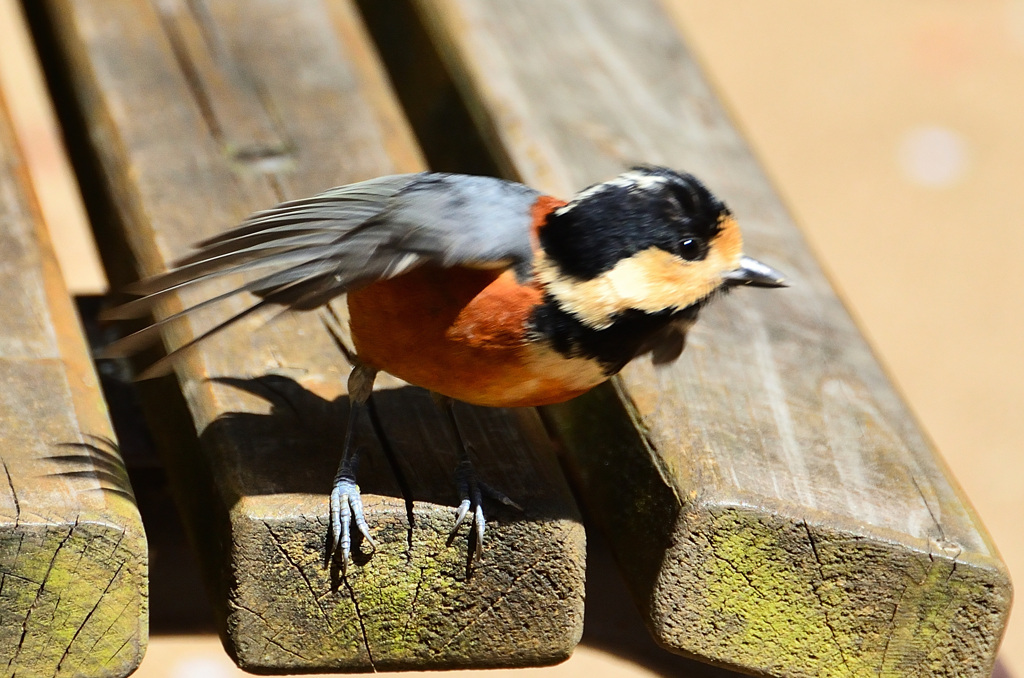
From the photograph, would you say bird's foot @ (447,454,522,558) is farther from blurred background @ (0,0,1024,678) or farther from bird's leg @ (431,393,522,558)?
blurred background @ (0,0,1024,678)

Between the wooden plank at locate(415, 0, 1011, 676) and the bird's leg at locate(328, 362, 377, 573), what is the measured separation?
1.38 ft

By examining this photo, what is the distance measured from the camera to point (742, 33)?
778 centimetres

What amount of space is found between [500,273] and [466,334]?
4.3 inches

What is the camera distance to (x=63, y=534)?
1.69m

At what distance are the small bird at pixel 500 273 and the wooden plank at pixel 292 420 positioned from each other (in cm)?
8

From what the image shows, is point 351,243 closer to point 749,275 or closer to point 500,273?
point 500,273

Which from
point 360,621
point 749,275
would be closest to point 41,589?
point 360,621

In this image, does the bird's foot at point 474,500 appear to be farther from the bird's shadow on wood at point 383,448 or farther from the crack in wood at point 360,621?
the crack in wood at point 360,621

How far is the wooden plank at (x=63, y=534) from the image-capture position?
1692 millimetres

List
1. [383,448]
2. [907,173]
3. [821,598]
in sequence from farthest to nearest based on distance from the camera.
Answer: [907,173] < [383,448] < [821,598]

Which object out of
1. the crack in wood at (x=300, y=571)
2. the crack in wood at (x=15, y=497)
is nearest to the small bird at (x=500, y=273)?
the crack in wood at (x=300, y=571)

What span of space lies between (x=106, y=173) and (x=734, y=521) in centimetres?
142

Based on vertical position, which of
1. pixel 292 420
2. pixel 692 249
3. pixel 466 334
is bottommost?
pixel 292 420

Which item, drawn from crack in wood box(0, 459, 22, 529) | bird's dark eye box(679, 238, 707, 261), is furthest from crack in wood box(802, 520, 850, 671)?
crack in wood box(0, 459, 22, 529)
